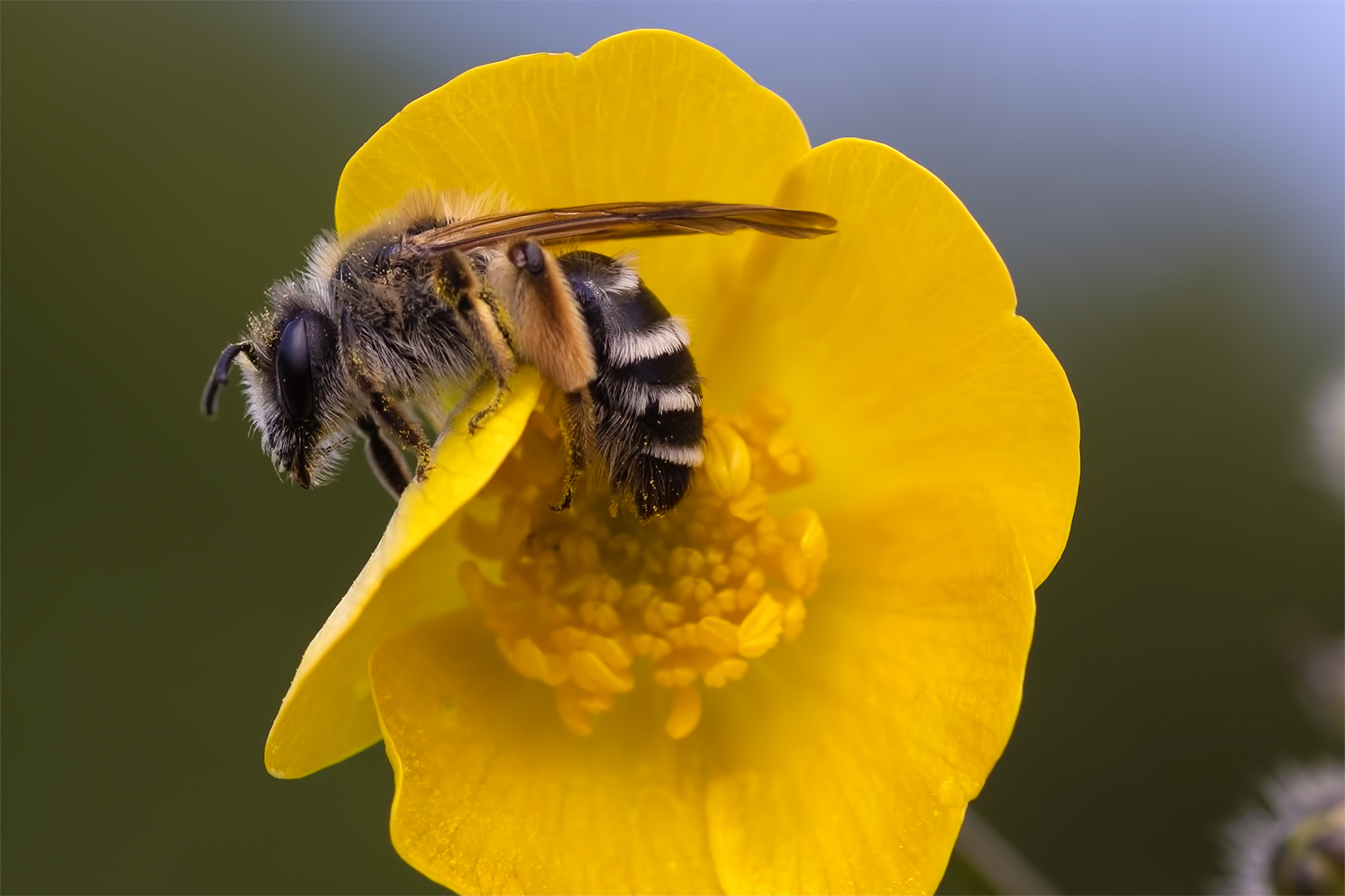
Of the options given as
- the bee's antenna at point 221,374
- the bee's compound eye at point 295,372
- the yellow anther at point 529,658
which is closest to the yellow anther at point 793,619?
the yellow anther at point 529,658

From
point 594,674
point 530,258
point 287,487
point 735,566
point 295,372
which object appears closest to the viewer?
point 530,258

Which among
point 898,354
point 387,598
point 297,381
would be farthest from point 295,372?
point 898,354

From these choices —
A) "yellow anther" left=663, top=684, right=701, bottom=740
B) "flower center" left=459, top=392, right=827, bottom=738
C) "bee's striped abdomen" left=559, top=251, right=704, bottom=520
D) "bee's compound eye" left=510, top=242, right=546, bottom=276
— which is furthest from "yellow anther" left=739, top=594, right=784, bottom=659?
"bee's compound eye" left=510, top=242, right=546, bottom=276

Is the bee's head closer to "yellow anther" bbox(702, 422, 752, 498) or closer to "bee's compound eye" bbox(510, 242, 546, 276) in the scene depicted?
"bee's compound eye" bbox(510, 242, 546, 276)

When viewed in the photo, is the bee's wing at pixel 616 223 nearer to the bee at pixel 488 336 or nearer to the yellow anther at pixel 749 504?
Result: the bee at pixel 488 336

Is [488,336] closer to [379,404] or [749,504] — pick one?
[379,404]

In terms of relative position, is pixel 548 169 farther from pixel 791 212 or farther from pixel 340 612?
pixel 340 612
